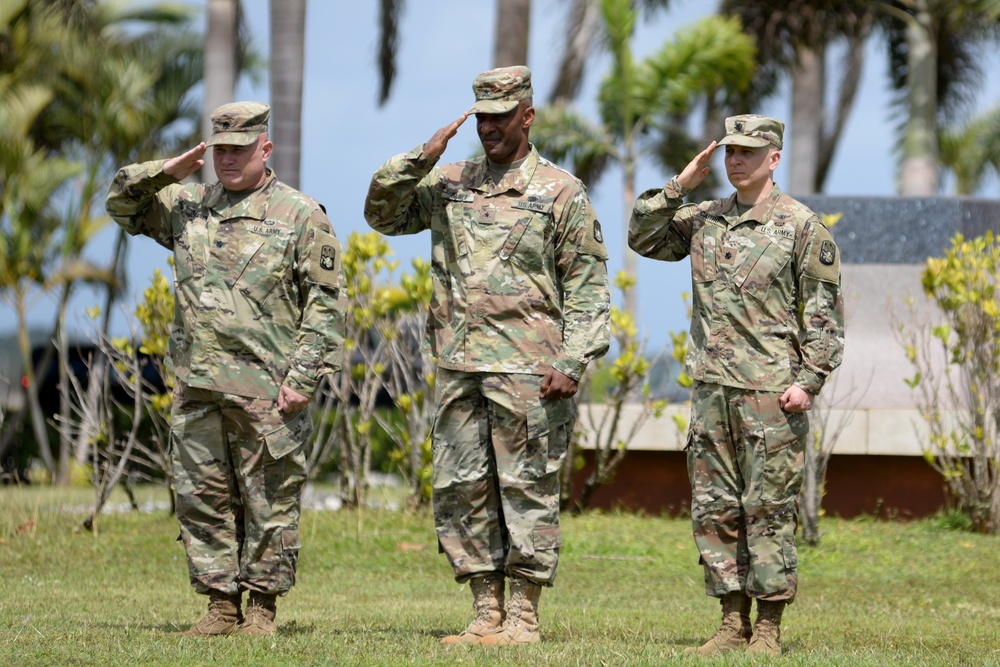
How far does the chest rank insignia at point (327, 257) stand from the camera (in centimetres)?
541

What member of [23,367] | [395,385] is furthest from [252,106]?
[23,367]

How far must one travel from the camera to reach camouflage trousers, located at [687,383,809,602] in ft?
16.8

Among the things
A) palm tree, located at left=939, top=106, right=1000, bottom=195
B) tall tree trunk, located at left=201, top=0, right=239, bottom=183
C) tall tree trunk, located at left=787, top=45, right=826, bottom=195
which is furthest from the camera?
palm tree, located at left=939, top=106, right=1000, bottom=195

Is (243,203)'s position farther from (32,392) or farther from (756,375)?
(32,392)

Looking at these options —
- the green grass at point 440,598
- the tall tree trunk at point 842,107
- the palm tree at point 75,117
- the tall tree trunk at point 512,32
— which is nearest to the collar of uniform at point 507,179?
the green grass at point 440,598

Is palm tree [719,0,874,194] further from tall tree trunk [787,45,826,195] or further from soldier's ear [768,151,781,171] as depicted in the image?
soldier's ear [768,151,781,171]

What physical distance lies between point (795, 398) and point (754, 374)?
17 cm

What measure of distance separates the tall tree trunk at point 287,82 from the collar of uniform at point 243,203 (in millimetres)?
6663

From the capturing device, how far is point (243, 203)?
17.8 ft

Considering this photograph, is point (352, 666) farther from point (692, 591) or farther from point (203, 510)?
point (692, 591)

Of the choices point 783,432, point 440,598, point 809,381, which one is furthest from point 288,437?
point 440,598

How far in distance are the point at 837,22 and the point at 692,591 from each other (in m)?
14.3

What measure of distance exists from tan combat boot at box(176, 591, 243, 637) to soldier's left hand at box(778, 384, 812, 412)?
7.26 feet

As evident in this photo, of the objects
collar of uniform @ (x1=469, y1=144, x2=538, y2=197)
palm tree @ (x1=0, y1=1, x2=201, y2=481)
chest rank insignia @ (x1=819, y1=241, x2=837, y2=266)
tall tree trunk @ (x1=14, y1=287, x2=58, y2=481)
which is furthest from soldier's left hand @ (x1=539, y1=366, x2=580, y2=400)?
palm tree @ (x1=0, y1=1, x2=201, y2=481)
